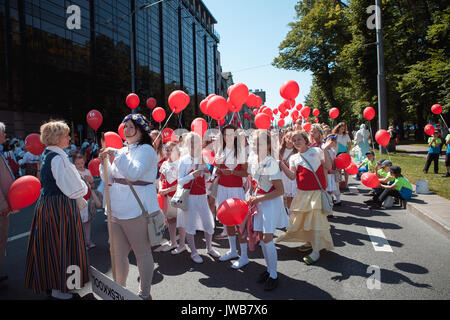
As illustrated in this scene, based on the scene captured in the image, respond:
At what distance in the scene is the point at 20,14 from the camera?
18719mm

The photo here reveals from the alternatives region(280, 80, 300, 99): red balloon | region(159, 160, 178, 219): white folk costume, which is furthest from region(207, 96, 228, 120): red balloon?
region(280, 80, 300, 99): red balloon

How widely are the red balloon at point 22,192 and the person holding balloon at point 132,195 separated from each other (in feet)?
3.02

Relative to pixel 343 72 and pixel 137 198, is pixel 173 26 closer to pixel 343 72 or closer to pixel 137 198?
pixel 343 72

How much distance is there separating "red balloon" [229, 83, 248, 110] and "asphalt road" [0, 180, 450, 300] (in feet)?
8.15

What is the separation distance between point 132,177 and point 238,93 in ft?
10.2

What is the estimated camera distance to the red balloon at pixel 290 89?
19.9 ft

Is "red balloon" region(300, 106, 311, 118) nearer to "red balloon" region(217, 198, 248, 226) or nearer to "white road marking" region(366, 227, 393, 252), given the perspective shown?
"white road marking" region(366, 227, 393, 252)

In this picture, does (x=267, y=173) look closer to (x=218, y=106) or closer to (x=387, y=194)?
(x=218, y=106)

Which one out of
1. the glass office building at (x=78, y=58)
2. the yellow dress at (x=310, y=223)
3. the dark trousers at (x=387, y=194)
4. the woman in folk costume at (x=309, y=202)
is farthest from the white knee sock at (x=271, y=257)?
the glass office building at (x=78, y=58)

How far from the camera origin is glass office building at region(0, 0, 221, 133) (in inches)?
733

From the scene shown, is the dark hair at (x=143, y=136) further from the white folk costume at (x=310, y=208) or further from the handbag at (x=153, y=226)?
the white folk costume at (x=310, y=208)

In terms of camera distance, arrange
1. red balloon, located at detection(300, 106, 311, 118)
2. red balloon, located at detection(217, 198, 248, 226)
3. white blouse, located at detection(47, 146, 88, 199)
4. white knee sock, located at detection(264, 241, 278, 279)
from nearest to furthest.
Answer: white blouse, located at detection(47, 146, 88, 199), red balloon, located at detection(217, 198, 248, 226), white knee sock, located at detection(264, 241, 278, 279), red balloon, located at detection(300, 106, 311, 118)

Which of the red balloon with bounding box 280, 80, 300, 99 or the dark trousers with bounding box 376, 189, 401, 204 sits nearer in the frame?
the red balloon with bounding box 280, 80, 300, 99

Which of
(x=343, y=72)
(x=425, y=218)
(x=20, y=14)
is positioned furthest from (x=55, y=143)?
(x=343, y=72)
